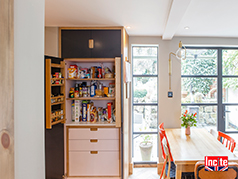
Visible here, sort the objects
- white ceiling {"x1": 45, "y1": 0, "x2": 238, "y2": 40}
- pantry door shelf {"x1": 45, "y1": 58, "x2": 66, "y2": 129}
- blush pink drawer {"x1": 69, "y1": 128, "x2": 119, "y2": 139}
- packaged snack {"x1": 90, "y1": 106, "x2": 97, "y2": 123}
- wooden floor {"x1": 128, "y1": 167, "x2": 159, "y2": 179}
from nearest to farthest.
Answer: white ceiling {"x1": 45, "y1": 0, "x2": 238, "y2": 40}
pantry door shelf {"x1": 45, "y1": 58, "x2": 66, "y2": 129}
blush pink drawer {"x1": 69, "y1": 128, "x2": 119, "y2": 139}
packaged snack {"x1": 90, "y1": 106, "x2": 97, "y2": 123}
wooden floor {"x1": 128, "y1": 167, "x2": 159, "y2": 179}

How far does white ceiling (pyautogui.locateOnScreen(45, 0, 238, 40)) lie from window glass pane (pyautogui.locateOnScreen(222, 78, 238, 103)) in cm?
110

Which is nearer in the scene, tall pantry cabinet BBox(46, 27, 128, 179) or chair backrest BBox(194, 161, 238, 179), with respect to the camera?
chair backrest BBox(194, 161, 238, 179)

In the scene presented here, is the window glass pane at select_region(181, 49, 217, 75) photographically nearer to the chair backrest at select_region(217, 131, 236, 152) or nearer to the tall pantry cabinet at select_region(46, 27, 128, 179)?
the chair backrest at select_region(217, 131, 236, 152)

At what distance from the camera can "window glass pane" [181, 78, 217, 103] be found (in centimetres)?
398

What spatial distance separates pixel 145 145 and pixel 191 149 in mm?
1572

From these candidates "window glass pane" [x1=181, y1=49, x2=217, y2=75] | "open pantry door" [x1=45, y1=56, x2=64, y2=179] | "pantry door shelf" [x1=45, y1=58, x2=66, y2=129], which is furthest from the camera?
"window glass pane" [x1=181, y1=49, x2=217, y2=75]

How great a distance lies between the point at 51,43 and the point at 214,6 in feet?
7.56

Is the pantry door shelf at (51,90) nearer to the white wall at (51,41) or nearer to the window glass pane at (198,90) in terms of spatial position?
the white wall at (51,41)

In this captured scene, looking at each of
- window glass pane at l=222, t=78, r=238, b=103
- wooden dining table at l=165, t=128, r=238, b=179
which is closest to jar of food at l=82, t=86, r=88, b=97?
wooden dining table at l=165, t=128, r=238, b=179

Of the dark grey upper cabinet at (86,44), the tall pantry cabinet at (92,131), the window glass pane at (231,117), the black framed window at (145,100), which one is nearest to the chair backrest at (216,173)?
the tall pantry cabinet at (92,131)

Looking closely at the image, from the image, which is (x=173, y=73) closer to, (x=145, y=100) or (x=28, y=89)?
(x=145, y=100)

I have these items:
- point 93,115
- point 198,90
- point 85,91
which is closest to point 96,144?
point 93,115

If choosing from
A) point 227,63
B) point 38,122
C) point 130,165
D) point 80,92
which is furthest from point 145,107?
point 38,122

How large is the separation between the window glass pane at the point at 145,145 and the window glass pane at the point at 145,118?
15 cm
